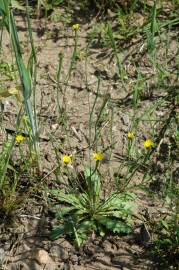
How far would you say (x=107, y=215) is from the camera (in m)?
2.11

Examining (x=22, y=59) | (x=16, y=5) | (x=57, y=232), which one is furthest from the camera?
(x=16, y=5)

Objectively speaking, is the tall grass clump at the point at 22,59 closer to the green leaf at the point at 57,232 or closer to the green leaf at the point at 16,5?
the green leaf at the point at 57,232

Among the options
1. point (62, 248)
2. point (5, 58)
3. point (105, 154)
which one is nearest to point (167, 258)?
point (62, 248)

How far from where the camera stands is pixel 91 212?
2102 mm

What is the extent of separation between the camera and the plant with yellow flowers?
80.8 inches

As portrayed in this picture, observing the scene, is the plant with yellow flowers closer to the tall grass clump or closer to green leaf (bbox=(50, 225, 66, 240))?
green leaf (bbox=(50, 225, 66, 240))

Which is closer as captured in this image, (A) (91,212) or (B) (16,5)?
(A) (91,212)

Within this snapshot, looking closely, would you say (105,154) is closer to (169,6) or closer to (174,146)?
(174,146)

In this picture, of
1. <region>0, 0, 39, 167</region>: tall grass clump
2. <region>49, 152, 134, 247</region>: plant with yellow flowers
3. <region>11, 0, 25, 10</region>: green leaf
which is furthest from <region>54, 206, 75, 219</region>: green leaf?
<region>11, 0, 25, 10</region>: green leaf

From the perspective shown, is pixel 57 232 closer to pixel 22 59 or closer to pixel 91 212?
pixel 91 212

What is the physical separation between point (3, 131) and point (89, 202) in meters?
0.59

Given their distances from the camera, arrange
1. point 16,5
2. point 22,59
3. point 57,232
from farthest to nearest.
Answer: point 16,5
point 57,232
point 22,59

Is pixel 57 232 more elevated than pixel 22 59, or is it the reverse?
pixel 22 59

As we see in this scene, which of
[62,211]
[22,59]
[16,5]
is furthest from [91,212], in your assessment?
[16,5]
